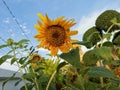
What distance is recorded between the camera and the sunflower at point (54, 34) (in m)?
0.86

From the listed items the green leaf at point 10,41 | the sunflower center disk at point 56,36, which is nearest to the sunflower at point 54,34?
the sunflower center disk at point 56,36

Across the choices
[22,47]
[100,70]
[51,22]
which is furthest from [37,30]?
[22,47]

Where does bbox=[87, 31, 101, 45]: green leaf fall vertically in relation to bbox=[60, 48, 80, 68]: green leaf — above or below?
above

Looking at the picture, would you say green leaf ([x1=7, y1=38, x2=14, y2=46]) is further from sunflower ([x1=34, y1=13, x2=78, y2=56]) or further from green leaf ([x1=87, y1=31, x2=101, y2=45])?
sunflower ([x1=34, y1=13, x2=78, y2=56])

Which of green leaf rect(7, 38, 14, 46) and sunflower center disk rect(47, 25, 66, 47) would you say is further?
green leaf rect(7, 38, 14, 46)

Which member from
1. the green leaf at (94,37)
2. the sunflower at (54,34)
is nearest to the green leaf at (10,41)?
the green leaf at (94,37)

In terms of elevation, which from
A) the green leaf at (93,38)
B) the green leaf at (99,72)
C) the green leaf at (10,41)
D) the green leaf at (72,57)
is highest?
the green leaf at (10,41)

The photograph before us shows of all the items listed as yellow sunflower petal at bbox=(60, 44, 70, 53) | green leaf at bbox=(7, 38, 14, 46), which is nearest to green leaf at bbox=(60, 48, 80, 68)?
yellow sunflower petal at bbox=(60, 44, 70, 53)

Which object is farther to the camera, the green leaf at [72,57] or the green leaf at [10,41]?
the green leaf at [10,41]

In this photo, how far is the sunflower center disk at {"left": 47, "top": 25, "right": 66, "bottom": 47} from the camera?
870 mm

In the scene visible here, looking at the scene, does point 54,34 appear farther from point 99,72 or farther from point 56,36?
point 99,72

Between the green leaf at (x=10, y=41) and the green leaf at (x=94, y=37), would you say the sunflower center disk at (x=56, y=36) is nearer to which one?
the green leaf at (x=94, y=37)

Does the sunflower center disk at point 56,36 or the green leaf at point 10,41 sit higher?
the green leaf at point 10,41

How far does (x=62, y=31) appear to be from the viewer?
0.88 metres
